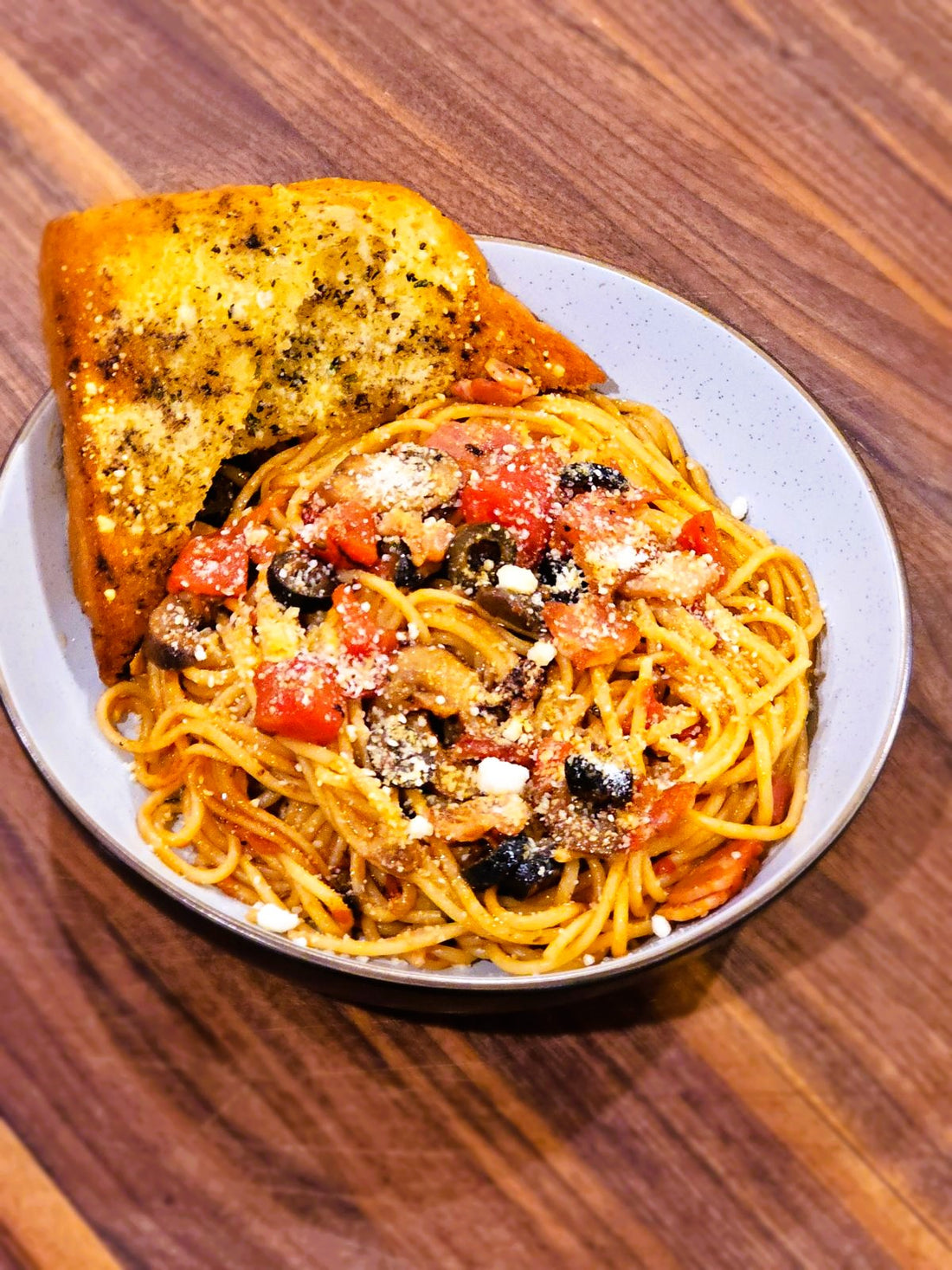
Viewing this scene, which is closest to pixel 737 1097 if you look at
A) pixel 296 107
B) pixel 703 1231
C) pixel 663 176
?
pixel 703 1231

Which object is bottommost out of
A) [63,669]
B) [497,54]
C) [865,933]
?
[63,669]

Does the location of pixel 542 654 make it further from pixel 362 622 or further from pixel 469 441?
pixel 469 441

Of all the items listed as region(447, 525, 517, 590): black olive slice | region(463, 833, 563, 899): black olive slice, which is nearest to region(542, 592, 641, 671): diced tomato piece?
region(447, 525, 517, 590): black olive slice

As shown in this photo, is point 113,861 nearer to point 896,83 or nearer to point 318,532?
point 318,532

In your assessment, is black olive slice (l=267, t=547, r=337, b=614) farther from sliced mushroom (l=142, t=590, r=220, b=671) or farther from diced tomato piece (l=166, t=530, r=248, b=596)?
sliced mushroom (l=142, t=590, r=220, b=671)

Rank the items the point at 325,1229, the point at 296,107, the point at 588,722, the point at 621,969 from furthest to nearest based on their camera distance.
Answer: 1. the point at 296,107
2. the point at 588,722
3. the point at 325,1229
4. the point at 621,969

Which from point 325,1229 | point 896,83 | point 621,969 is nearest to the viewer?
point 621,969

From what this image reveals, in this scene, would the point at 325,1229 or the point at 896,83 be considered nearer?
the point at 325,1229
